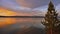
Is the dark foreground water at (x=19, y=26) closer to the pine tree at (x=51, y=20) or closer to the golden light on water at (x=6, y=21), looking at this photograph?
the golden light on water at (x=6, y=21)

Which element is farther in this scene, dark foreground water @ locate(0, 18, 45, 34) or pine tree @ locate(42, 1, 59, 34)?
dark foreground water @ locate(0, 18, 45, 34)

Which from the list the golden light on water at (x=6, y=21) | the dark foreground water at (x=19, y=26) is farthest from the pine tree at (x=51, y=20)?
the golden light on water at (x=6, y=21)

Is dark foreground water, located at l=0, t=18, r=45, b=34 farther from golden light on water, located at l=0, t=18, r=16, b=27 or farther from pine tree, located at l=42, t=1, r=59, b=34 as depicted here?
pine tree, located at l=42, t=1, r=59, b=34

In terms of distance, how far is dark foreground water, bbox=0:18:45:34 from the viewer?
3.08m

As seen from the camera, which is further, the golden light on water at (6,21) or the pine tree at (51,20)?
the golden light on water at (6,21)

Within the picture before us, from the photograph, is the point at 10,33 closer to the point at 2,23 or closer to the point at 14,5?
the point at 2,23

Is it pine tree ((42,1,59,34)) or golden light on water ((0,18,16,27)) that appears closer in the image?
pine tree ((42,1,59,34))

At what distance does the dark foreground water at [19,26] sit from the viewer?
3084 millimetres

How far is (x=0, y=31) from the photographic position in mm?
3119

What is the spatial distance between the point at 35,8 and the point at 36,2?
0.13m

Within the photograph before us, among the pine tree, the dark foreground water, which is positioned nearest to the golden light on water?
the dark foreground water

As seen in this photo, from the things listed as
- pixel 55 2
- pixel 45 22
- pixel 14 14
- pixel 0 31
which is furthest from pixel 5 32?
pixel 55 2

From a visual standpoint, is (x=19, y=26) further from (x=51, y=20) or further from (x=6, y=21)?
(x=51, y=20)

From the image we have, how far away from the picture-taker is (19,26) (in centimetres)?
312
